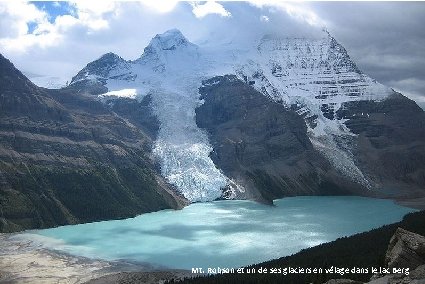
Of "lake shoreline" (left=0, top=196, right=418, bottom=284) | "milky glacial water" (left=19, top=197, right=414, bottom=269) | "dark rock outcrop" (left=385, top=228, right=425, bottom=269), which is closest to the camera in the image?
"dark rock outcrop" (left=385, top=228, right=425, bottom=269)

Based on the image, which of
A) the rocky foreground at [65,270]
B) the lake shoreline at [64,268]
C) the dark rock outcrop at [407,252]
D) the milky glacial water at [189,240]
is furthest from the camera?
the milky glacial water at [189,240]

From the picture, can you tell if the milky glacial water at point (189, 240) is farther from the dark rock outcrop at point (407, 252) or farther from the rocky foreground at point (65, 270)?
the dark rock outcrop at point (407, 252)

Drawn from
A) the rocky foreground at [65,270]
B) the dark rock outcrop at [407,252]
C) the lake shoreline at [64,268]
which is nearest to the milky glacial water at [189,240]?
the lake shoreline at [64,268]

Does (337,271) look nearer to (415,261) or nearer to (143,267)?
(415,261)

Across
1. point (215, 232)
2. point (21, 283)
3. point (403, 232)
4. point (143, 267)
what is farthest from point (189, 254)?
point (403, 232)

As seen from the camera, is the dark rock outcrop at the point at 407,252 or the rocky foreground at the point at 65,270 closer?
the dark rock outcrop at the point at 407,252

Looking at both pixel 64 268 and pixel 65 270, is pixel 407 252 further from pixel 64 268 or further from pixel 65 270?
pixel 64 268

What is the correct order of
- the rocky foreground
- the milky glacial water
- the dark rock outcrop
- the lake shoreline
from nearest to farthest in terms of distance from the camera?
the dark rock outcrop
the rocky foreground
the lake shoreline
the milky glacial water

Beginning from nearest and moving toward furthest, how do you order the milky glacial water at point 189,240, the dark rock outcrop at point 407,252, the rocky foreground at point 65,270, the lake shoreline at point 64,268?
the dark rock outcrop at point 407,252 → the rocky foreground at point 65,270 → the lake shoreline at point 64,268 → the milky glacial water at point 189,240

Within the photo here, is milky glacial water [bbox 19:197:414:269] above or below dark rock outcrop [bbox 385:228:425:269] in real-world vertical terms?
below

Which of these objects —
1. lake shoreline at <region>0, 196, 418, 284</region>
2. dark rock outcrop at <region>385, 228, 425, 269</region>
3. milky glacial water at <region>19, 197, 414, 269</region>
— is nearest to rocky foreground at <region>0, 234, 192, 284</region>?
lake shoreline at <region>0, 196, 418, 284</region>

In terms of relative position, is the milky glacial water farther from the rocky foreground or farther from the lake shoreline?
the rocky foreground
